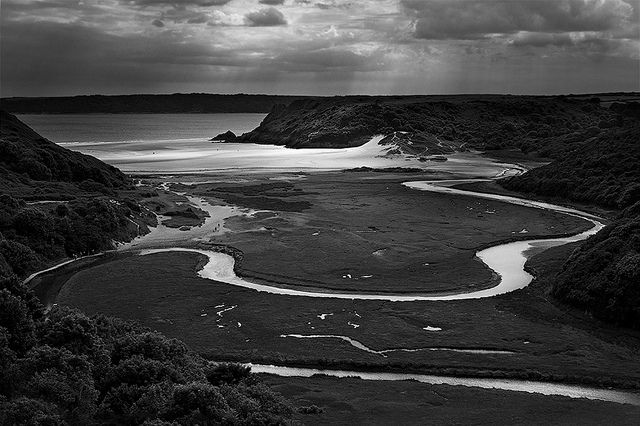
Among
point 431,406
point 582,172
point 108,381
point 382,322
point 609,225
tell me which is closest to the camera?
point 108,381

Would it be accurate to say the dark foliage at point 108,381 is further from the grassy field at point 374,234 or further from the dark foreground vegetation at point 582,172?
the dark foreground vegetation at point 582,172

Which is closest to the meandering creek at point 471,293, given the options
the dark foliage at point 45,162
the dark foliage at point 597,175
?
the dark foliage at point 597,175

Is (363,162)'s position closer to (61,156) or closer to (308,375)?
(61,156)

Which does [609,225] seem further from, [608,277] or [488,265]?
[608,277]

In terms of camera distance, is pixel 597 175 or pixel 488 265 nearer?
pixel 488 265

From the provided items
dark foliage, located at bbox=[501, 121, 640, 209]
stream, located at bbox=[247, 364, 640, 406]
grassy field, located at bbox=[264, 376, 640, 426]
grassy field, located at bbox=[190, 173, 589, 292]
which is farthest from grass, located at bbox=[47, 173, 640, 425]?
dark foliage, located at bbox=[501, 121, 640, 209]

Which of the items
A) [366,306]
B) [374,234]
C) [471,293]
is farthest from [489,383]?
[374,234]
